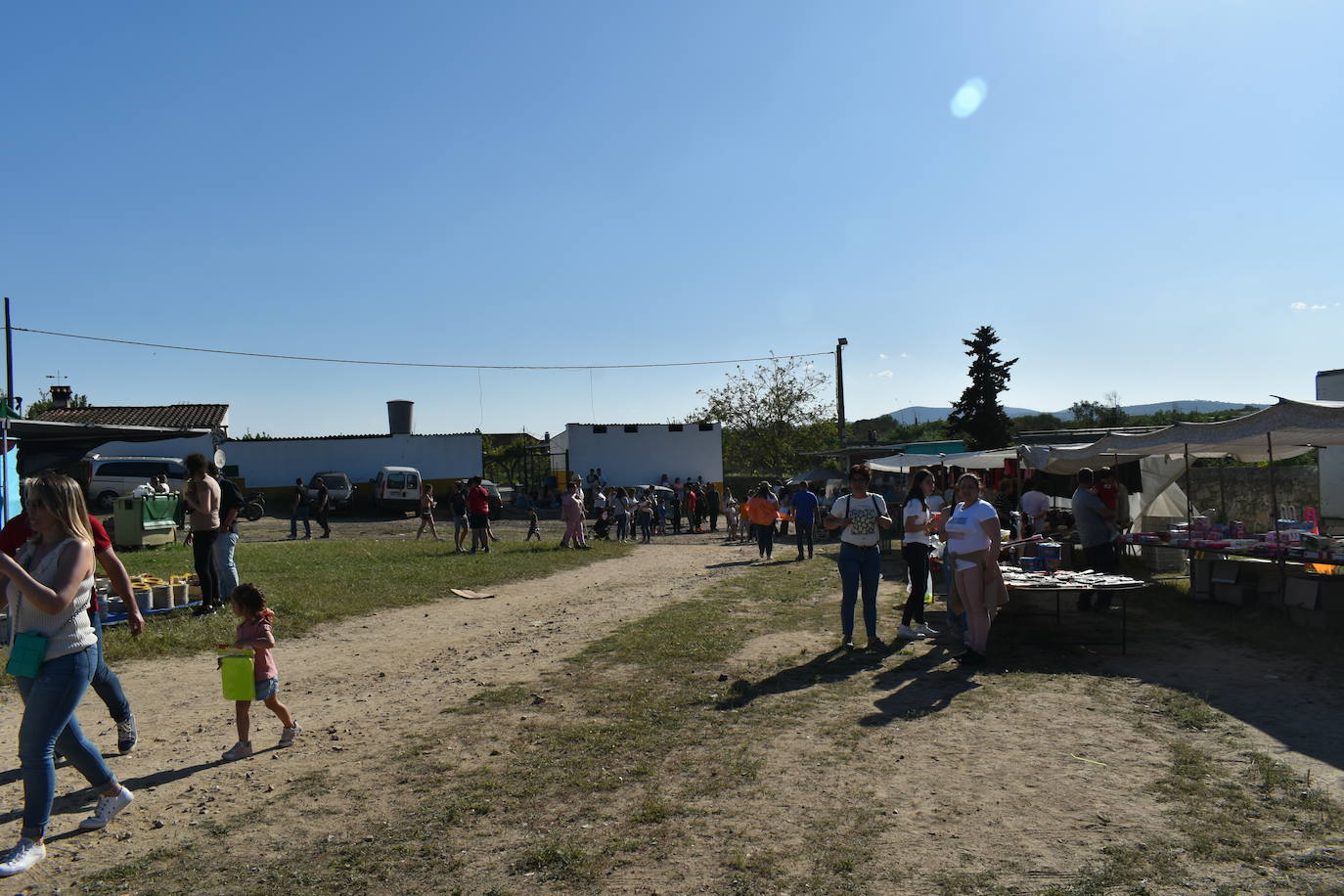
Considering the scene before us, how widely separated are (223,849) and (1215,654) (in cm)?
799

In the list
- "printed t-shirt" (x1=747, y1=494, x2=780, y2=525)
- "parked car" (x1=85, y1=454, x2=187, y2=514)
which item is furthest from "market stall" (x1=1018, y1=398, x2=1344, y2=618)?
"parked car" (x1=85, y1=454, x2=187, y2=514)

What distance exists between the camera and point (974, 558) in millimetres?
7535

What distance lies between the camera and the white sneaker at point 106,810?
4.24 m

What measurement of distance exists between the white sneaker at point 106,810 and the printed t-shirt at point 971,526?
20.1ft

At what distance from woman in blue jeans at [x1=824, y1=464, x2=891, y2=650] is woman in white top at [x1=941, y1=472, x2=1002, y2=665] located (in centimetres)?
82

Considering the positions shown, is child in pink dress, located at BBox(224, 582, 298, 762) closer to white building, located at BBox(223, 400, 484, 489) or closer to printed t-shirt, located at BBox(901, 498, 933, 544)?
printed t-shirt, located at BBox(901, 498, 933, 544)

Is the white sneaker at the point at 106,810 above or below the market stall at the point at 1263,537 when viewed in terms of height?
below

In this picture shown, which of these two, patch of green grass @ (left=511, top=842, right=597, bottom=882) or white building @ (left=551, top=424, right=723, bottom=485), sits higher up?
white building @ (left=551, top=424, right=723, bottom=485)

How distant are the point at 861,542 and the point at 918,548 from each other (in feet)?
3.55

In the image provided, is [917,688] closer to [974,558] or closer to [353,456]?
[974,558]

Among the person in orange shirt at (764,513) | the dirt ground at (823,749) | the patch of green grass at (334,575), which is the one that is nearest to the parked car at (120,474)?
the patch of green grass at (334,575)

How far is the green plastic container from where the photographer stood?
17.4 ft

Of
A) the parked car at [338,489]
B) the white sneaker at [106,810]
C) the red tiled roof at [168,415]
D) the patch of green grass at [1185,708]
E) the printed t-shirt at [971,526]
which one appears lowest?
the patch of green grass at [1185,708]

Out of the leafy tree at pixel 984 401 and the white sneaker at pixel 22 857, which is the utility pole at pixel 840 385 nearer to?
the leafy tree at pixel 984 401
